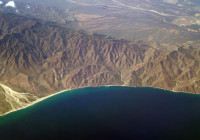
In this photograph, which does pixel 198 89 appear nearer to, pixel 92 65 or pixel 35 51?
pixel 92 65

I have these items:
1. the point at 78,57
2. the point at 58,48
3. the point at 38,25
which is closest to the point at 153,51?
the point at 78,57

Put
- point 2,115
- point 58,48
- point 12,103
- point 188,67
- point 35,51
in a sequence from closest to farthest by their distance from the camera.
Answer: point 2,115 < point 12,103 < point 188,67 < point 35,51 < point 58,48

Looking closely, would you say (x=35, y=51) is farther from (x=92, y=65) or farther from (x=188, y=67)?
(x=188, y=67)

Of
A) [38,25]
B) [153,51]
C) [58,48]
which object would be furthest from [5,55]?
[153,51]

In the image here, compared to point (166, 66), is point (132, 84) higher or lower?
lower

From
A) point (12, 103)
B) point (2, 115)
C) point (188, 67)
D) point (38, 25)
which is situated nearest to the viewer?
point (2, 115)

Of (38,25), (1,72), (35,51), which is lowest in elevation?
(1,72)

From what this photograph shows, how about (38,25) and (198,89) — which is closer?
(198,89)
